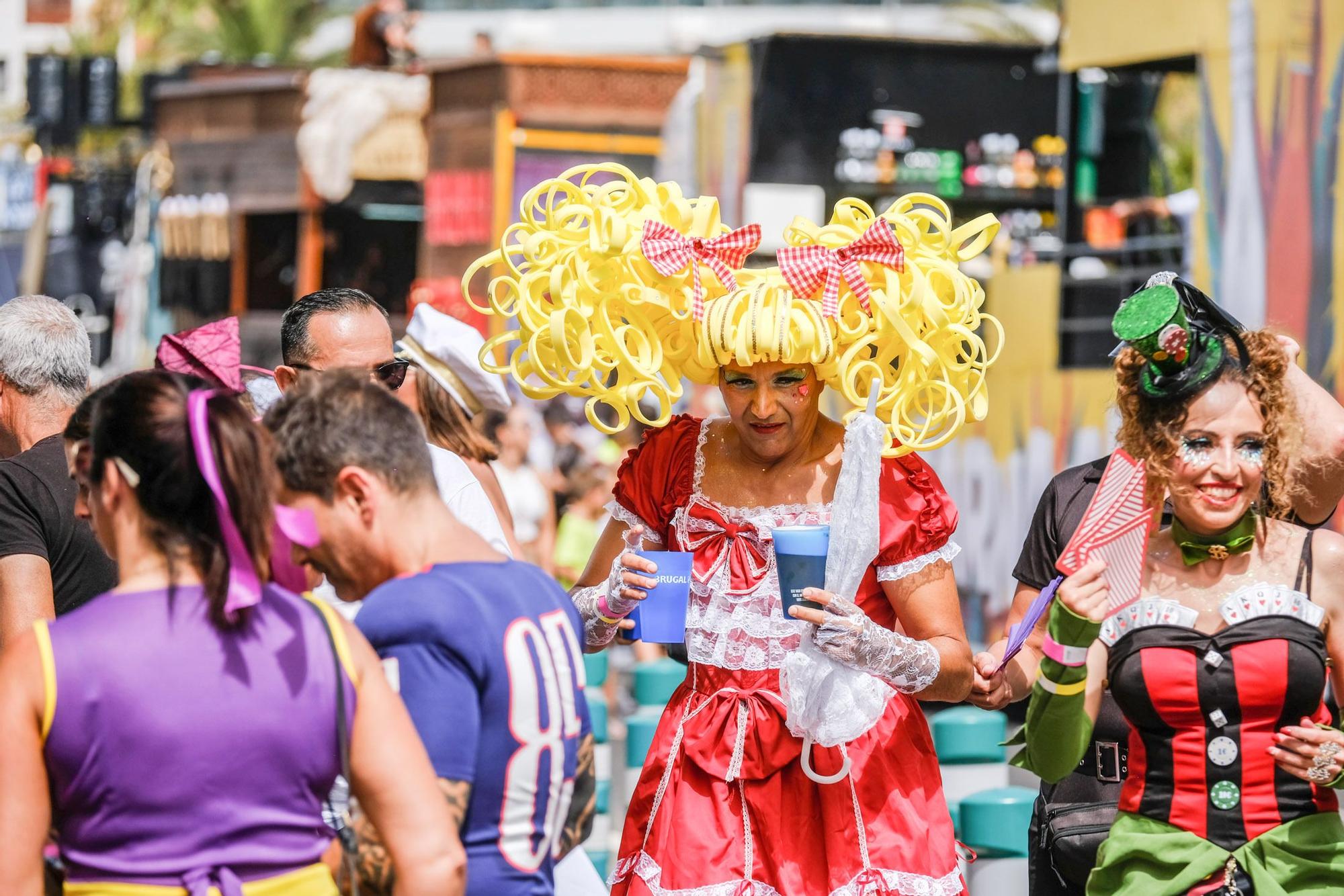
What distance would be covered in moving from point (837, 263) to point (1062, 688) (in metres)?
1.26

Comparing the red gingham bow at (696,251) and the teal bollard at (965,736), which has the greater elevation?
the red gingham bow at (696,251)

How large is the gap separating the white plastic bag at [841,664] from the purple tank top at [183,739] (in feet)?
4.82

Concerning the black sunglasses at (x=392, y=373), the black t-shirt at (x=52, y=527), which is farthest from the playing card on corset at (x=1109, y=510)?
the black t-shirt at (x=52, y=527)

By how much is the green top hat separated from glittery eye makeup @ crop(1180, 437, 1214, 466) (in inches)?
4.0

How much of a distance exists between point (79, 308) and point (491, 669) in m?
27.5

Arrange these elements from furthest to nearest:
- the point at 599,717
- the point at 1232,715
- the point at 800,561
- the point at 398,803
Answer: the point at 599,717 → the point at 800,561 → the point at 1232,715 → the point at 398,803

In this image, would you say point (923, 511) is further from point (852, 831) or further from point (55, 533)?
point (55, 533)

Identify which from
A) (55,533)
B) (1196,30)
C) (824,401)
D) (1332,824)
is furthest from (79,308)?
(1332,824)

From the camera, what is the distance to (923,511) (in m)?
Answer: 4.20

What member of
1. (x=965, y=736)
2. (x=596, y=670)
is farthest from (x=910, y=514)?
(x=596, y=670)

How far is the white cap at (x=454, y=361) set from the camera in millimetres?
4672

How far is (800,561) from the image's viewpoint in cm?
389

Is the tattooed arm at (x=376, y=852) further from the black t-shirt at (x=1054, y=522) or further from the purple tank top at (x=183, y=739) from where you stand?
the black t-shirt at (x=1054, y=522)

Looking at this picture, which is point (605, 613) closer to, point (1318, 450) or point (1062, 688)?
point (1062, 688)
